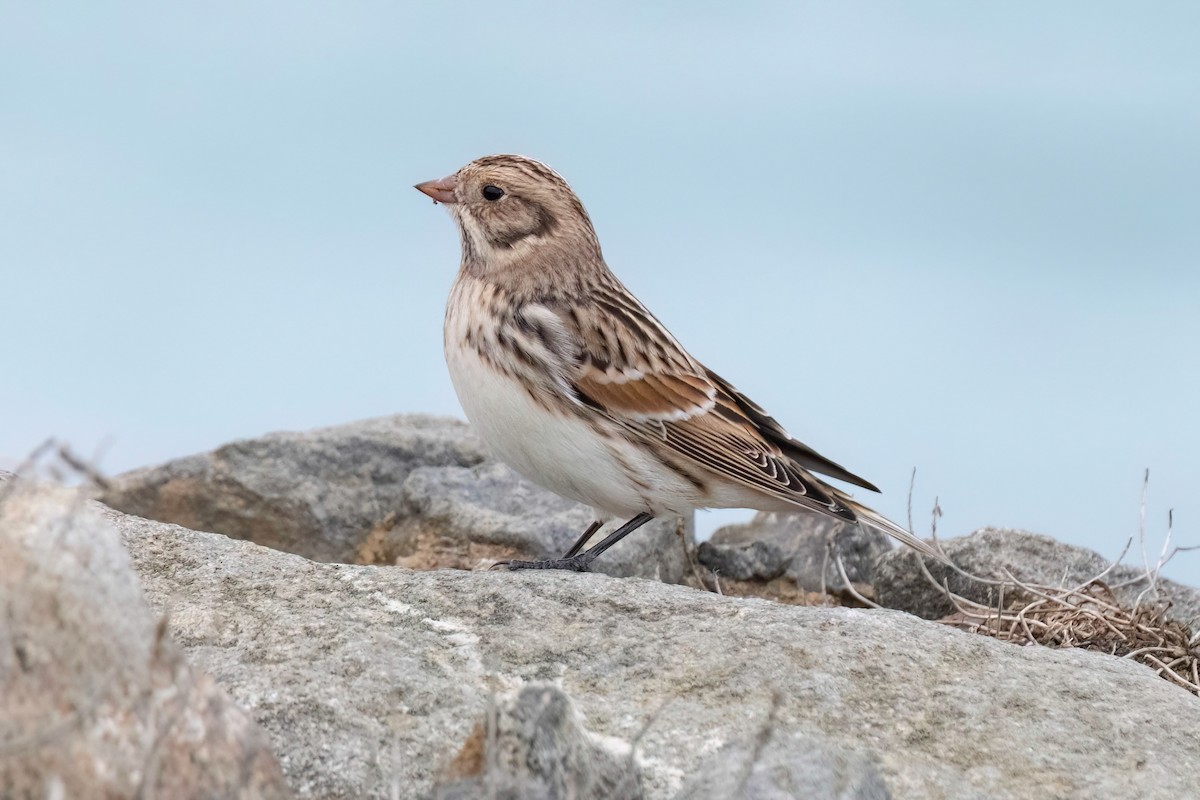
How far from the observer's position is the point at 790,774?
12.9 ft

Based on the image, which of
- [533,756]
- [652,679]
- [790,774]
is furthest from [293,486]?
[533,756]

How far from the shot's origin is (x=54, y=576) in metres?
3.22

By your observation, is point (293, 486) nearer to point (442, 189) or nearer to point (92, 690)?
point (442, 189)

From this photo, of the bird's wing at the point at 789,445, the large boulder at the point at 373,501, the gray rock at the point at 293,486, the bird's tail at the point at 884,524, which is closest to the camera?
the bird's tail at the point at 884,524

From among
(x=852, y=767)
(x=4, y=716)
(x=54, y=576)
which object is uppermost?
(x=54, y=576)

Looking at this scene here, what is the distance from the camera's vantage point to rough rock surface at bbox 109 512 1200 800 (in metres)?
4.29

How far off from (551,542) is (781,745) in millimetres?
4361

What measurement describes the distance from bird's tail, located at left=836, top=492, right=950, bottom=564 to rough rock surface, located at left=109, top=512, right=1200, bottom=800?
1249mm

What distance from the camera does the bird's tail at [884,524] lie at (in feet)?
21.7

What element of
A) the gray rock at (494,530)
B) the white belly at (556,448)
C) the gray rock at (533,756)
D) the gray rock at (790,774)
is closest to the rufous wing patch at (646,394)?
the white belly at (556,448)

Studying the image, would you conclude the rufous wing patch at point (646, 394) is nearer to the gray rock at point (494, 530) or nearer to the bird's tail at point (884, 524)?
the bird's tail at point (884, 524)

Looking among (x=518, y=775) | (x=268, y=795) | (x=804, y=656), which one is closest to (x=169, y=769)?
(x=268, y=795)

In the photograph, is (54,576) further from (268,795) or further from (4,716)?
(268,795)

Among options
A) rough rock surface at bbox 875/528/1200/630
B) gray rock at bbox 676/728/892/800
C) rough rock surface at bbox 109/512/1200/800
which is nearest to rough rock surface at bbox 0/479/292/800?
rough rock surface at bbox 109/512/1200/800
